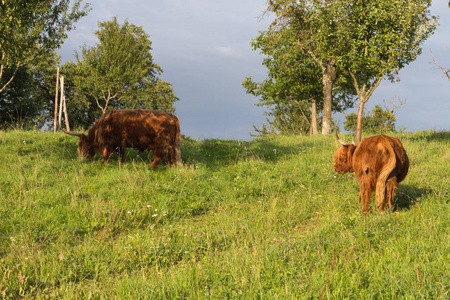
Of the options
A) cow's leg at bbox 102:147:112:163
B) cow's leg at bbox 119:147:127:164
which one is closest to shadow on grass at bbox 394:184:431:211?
cow's leg at bbox 119:147:127:164

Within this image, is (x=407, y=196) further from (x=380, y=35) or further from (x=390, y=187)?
(x=380, y=35)

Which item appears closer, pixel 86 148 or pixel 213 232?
pixel 213 232

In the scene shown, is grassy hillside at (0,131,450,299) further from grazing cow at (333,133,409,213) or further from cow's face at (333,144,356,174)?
cow's face at (333,144,356,174)

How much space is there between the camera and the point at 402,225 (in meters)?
6.11

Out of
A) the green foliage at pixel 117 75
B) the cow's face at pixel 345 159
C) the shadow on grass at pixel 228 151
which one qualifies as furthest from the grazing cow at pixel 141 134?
the green foliage at pixel 117 75

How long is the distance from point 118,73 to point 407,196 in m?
33.0

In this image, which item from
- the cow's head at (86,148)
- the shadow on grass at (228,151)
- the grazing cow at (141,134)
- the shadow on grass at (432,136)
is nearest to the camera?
the grazing cow at (141,134)

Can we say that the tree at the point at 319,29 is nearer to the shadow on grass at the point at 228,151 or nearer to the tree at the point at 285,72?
the tree at the point at 285,72

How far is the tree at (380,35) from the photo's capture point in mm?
15945

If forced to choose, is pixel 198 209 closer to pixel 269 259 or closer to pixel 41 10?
pixel 269 259

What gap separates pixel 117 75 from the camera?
35.8 m

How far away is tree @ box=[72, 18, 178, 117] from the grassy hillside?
25207mm

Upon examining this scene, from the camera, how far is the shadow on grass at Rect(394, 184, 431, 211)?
24.8ft

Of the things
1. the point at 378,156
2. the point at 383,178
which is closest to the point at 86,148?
the point at 378,156
